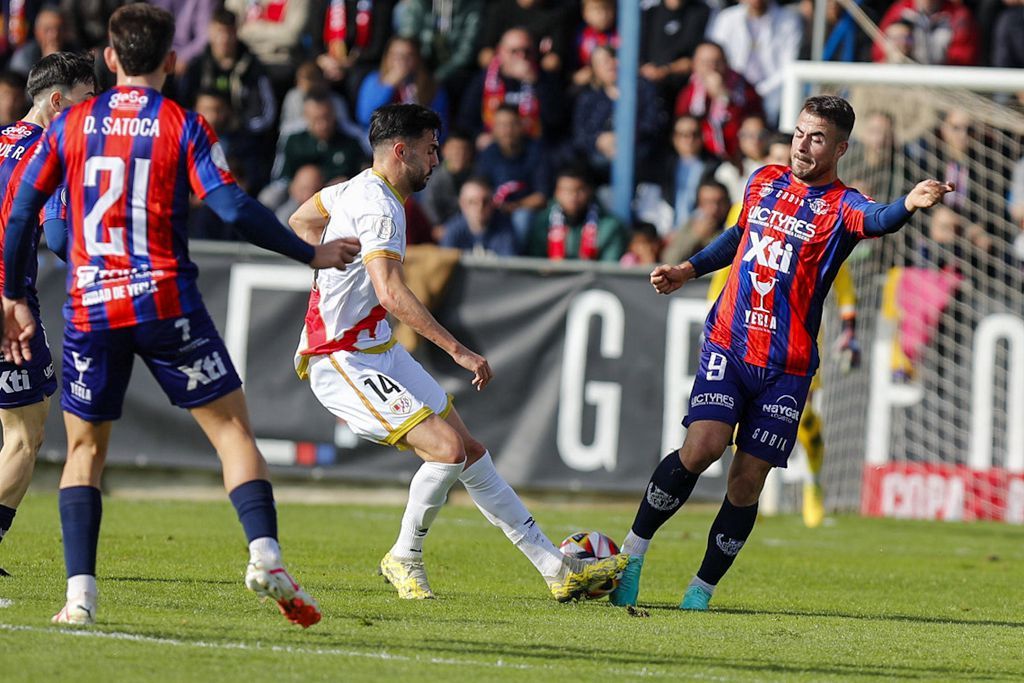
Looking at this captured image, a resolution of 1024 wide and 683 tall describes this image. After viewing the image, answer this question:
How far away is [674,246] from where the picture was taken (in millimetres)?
14820

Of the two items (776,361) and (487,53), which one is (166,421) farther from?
(776,361)

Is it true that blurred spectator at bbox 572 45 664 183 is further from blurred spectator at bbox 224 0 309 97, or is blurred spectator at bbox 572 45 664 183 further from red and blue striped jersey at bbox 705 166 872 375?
red and blue striped jersey at bbox 705 166 872 375

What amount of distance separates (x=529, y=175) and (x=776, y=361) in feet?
29.1

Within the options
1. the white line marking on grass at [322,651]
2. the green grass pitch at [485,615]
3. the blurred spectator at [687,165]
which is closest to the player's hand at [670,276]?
the green grass pitch at [485,615]

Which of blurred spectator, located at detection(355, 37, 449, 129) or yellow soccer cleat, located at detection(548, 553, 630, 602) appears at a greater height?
blurred spectator, located at detection(355, 37, 449, 129)

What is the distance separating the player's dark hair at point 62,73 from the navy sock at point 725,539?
12.1 ft

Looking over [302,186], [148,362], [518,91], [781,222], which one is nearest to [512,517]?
[781,222]

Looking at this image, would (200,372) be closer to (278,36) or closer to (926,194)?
(926,194)

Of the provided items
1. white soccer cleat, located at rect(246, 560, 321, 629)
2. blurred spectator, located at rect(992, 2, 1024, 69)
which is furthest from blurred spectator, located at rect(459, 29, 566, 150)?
white soccer cleat, located at rect(246, 560, 321, 629)

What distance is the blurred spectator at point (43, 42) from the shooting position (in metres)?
17.2

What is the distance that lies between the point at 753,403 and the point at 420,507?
67.0 inches

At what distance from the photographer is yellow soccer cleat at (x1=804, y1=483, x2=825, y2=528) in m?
13.4

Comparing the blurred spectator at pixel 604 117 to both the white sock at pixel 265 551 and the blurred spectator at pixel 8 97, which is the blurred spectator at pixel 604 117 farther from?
the white sock at pixel 265 551

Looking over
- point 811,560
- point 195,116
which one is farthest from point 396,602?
point 811,560
